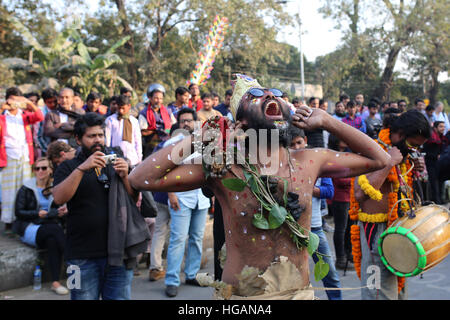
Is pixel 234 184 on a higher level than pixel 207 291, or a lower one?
higher

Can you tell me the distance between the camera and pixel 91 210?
328cm

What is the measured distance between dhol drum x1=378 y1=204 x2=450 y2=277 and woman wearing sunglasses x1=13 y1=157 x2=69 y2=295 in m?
3.91

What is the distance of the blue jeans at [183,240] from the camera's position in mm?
4898

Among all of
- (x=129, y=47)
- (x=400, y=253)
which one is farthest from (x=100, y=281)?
(x=129, y=47)

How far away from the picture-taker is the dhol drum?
114 inches

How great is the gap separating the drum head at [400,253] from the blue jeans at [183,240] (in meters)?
2.62

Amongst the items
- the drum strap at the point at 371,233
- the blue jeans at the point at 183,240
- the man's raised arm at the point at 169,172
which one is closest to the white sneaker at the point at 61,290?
the blue jeans at the point at 183,240

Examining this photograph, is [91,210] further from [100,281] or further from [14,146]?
[14,146]

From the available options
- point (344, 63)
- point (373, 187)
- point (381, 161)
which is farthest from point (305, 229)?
point (344, 63)

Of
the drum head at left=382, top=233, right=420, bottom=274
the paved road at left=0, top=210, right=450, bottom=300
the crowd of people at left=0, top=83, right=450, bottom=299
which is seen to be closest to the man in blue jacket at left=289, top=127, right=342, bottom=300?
the crowd of people at left=0, top=83, right=450, bottom=299

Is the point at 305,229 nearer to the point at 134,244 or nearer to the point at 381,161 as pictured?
the point at 381,161

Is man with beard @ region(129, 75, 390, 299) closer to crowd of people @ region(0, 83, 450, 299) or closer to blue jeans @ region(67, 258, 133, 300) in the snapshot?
crowd of people @ region(0, 83, 450, 299)

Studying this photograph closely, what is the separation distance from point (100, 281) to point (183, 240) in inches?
70.2

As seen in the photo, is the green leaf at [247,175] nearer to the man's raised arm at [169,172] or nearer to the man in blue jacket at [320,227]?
the man's raised arm at [169,172]
